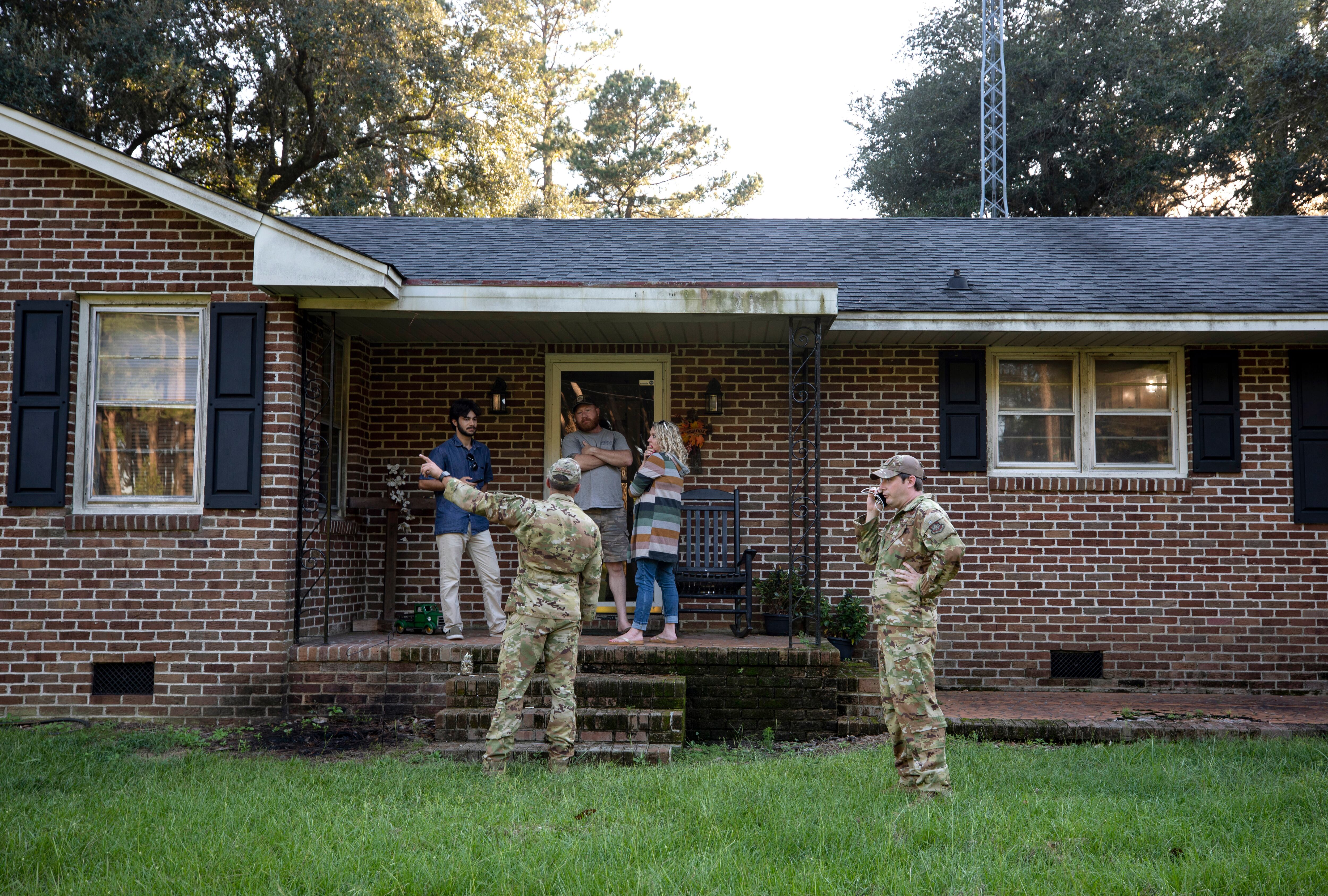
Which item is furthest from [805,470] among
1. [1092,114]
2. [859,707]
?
[1092,114]

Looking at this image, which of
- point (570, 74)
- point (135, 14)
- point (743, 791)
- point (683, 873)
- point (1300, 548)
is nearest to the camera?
point (683, 873)

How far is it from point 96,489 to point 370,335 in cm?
246

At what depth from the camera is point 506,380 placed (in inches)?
348

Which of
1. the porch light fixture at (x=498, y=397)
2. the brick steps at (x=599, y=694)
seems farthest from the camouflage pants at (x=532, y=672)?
the porch light fixture at (x=498, y=397)

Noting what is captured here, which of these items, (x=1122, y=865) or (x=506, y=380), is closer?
(x=1122, y=865)

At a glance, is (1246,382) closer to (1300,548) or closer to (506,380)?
(1300,548)

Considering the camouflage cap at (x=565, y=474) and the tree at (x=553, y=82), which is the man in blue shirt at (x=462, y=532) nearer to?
the camouflage cap at (x=565, y=474)

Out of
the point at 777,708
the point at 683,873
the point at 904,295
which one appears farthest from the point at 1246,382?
the point at 683,873

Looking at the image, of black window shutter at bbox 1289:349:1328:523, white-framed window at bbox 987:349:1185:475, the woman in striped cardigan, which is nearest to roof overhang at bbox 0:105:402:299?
the woman in striped cardigan

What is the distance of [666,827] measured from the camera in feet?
13.5

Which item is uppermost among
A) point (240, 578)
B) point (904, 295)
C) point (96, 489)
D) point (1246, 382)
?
point (904, 295)

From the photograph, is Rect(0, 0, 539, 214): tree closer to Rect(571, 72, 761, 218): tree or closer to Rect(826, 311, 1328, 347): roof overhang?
Rect(571, 72, 761, 218): tree

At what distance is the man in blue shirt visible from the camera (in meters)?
7.43

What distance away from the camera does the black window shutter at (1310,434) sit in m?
8.25
